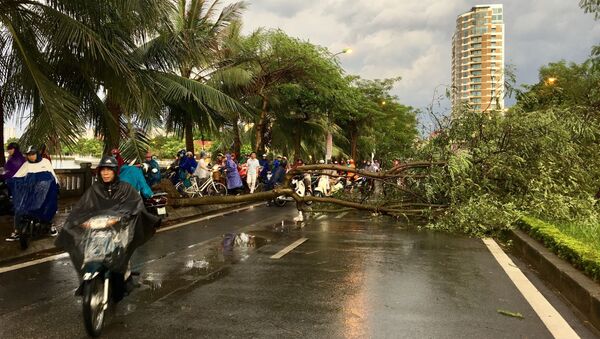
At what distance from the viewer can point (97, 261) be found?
13.4ft

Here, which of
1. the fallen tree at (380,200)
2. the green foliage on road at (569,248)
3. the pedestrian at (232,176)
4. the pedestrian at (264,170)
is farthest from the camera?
the pedestrian at (264,170)

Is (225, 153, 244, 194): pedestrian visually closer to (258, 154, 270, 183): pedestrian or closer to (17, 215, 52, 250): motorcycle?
(258, 154, 270, 183): pedestrian

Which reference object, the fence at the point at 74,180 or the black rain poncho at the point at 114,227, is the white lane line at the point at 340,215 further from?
the black rain poncho at the point at 114,227

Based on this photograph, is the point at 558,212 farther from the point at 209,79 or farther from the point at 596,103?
the point at 209,79

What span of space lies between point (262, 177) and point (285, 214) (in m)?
5.22

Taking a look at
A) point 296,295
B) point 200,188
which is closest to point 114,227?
point 296,295

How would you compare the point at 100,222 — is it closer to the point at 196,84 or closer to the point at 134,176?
the point at 134,176

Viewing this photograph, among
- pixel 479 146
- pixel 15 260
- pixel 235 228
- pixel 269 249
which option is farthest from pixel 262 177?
pixel 15 260

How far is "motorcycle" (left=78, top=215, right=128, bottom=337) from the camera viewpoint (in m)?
4.01

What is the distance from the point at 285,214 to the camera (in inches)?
544

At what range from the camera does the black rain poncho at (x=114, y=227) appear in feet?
13.7

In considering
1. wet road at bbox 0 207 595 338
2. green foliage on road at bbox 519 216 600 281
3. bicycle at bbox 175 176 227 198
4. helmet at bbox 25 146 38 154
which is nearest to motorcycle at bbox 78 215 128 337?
wet road at bbox 0 207 595 338

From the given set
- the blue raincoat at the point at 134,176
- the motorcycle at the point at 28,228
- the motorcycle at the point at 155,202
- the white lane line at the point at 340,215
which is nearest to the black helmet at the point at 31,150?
the motorcycle at the point at 28,228

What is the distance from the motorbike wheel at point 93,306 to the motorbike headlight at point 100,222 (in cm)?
43
